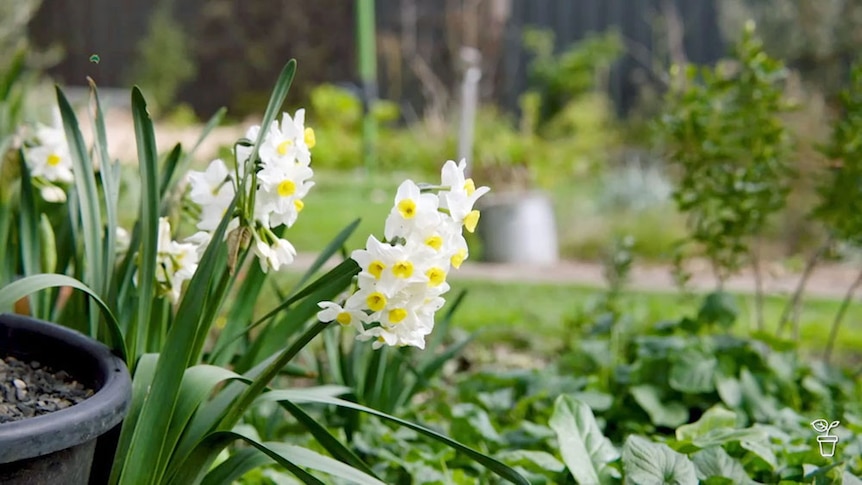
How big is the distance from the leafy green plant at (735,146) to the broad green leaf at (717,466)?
1.15 m

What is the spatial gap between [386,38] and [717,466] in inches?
357

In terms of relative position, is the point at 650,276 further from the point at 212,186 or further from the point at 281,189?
the point at 281,189

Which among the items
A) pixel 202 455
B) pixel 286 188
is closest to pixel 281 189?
pixel 286 188

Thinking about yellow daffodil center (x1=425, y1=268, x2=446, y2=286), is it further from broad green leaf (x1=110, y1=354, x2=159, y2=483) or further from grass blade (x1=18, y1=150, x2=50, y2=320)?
grass blade (x1=18, y1=150, x2=50, y2=320)

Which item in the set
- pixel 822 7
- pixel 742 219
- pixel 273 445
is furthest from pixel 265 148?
pixel 822 7

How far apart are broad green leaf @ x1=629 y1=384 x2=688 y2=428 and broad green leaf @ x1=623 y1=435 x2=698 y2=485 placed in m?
0.73

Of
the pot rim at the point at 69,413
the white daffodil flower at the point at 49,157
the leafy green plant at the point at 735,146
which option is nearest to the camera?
the pot rim at the point at 69,413

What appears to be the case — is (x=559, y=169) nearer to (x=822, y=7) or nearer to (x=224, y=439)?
(x=822, y=7)

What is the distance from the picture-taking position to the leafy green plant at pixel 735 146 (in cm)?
285

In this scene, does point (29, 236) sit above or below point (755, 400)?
above

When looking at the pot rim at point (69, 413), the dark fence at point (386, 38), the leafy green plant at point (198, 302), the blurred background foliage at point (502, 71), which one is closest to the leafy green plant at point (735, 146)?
the leafy green plant at point (198, 302)

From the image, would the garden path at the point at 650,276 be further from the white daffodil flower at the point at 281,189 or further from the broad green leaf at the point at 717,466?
the white daffodil flower at the point at 281,189

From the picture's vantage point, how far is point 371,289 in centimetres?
147

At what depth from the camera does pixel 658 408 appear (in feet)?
8.13
